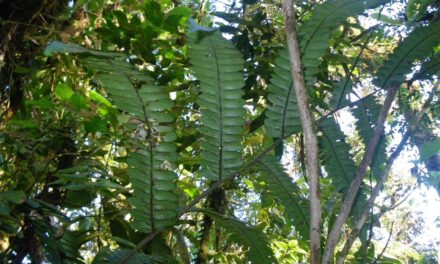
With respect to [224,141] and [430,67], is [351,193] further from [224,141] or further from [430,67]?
[430,67]

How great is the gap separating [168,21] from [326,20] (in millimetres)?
953

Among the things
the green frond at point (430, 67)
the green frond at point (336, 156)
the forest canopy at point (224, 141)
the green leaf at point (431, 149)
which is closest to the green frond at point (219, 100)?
the forest canopy at point (224, 141)

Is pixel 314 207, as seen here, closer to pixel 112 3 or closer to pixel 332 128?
pixel 332 128

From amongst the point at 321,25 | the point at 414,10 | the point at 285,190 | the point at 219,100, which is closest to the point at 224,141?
the point at 219,100

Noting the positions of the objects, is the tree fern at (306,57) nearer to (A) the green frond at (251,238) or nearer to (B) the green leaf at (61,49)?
(A) the green frond at (251,238)

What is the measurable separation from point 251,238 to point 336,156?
0.29 meters

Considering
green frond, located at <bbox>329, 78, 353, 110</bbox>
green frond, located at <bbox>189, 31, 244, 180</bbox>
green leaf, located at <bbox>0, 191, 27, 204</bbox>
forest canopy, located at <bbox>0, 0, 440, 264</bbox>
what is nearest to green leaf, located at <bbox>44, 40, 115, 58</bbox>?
forest canopy, located at <bbox>0, 0, 440, 264</bbox>

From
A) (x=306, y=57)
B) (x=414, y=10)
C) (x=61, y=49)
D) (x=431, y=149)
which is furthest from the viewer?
(x=414, y=10)

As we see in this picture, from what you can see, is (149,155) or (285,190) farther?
(285,190)

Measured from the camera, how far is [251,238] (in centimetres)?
116

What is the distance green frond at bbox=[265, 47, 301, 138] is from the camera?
1021 millimetres

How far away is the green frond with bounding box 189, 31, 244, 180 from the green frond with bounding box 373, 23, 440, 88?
37 cm

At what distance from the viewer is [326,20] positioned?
94 centimetres

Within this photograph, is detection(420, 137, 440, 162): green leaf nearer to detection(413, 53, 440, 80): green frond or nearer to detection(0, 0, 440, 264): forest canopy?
detection(0, 0, 440, 264): forest canopy
